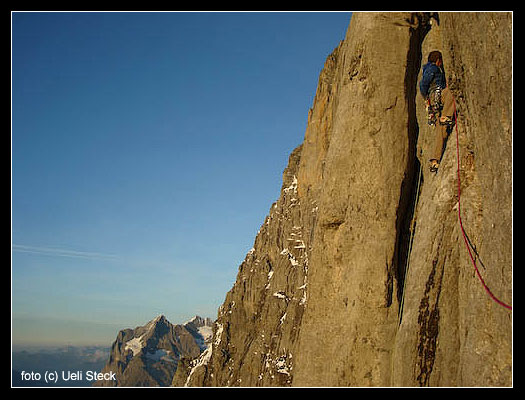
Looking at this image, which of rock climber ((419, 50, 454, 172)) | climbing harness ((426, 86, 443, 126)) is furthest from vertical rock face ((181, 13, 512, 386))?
climbing harness ((426, 86, 443, 126))

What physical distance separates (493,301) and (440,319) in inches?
69.0

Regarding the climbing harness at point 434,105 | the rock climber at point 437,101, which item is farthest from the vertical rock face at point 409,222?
the climbing harness at point 434,105

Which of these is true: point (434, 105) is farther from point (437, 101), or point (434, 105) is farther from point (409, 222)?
point (409, 222)

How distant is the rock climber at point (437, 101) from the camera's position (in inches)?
396

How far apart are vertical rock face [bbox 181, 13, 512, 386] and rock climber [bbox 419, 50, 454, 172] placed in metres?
0.27

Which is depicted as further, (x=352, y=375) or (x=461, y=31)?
(x=352, y=375)

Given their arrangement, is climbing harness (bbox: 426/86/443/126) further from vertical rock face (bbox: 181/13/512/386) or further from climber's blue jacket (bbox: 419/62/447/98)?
vertical rock face (bbox: 181/13/512/386)

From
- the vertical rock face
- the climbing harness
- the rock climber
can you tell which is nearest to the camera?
the vertical rock face

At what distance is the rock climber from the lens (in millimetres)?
10055

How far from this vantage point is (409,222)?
11609mm

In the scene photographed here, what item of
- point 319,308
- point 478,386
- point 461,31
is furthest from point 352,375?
point 461,31

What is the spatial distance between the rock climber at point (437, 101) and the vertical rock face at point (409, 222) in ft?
0.89

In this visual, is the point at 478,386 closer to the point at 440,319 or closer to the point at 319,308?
the point at 440,319
